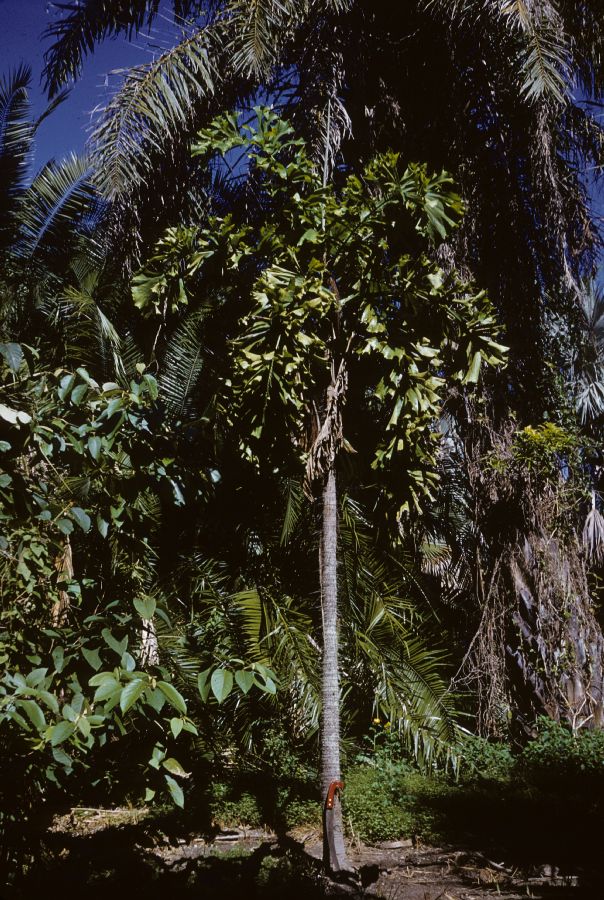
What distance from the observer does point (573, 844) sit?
4.34 meters

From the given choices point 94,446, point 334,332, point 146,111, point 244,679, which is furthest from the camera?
point 146,111

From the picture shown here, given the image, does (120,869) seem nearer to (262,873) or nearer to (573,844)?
(262,873)

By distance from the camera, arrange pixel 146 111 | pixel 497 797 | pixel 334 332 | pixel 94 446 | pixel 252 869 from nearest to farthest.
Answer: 1. pixel 94 446
2. pixel 252 869
3. pixel 334 332
4. pixel 497 797
5. pixel 146 111

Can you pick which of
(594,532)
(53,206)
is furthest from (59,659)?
(594,532)

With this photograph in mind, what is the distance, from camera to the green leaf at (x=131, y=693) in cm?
174

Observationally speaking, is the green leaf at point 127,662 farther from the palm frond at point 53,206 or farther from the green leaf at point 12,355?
the palm frond at point 53,206

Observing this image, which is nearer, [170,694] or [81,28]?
[170,694]

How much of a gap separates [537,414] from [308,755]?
3.64 m

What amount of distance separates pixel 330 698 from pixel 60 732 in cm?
233

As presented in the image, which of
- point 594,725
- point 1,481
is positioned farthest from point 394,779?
point 1,481

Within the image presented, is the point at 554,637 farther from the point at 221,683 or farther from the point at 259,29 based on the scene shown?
the point at 259,29

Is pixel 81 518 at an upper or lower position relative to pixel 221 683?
upper

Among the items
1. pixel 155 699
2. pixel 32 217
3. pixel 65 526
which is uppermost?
pixel 32 217

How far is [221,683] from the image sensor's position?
1.88 metres
